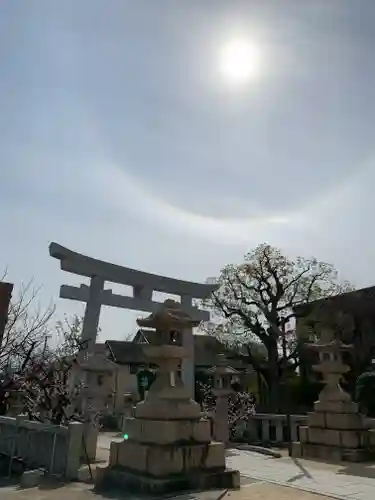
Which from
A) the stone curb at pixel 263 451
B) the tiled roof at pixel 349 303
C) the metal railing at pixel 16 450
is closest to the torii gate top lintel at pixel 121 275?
the metal railing at pixel 16 450

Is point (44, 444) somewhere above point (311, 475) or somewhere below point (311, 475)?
above

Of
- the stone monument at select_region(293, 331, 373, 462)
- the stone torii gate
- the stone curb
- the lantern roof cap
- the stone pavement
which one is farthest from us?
the stone torii gate

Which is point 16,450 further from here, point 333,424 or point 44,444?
point 333,424

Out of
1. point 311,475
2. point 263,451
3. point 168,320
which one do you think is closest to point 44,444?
point 168,320

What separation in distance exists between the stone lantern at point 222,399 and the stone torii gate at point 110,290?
1.45 m

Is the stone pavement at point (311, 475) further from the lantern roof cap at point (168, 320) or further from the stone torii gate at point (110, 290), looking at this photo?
the stone torii gate at point (110, 290)

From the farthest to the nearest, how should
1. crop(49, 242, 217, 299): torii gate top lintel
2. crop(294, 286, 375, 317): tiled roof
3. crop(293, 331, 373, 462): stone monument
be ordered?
1. crop(294, 286, 375, 317): tiled roof
2. crop(49, 242, 217, 299): torii gate top lintel
3. crop(293, 331, 373, 462): stone monument

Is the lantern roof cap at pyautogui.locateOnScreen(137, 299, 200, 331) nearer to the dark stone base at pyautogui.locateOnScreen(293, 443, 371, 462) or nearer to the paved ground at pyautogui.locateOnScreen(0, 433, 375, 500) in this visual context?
the paved ground at pyautogui.locateOnScreen(0, 433, 375, 500)

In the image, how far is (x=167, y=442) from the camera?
20.6 ft

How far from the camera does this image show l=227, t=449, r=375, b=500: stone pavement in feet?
19.9

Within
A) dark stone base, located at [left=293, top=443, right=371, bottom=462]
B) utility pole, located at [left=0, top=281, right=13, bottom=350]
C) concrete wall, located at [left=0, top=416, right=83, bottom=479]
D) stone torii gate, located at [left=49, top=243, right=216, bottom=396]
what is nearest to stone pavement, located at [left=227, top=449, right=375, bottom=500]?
dark stone base, located at [left=293, top=443, right=371, bottom=462]

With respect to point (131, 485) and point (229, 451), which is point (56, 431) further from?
point (229, 451)

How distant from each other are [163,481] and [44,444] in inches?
134

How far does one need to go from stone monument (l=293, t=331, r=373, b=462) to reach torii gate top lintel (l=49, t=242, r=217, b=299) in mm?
8141
